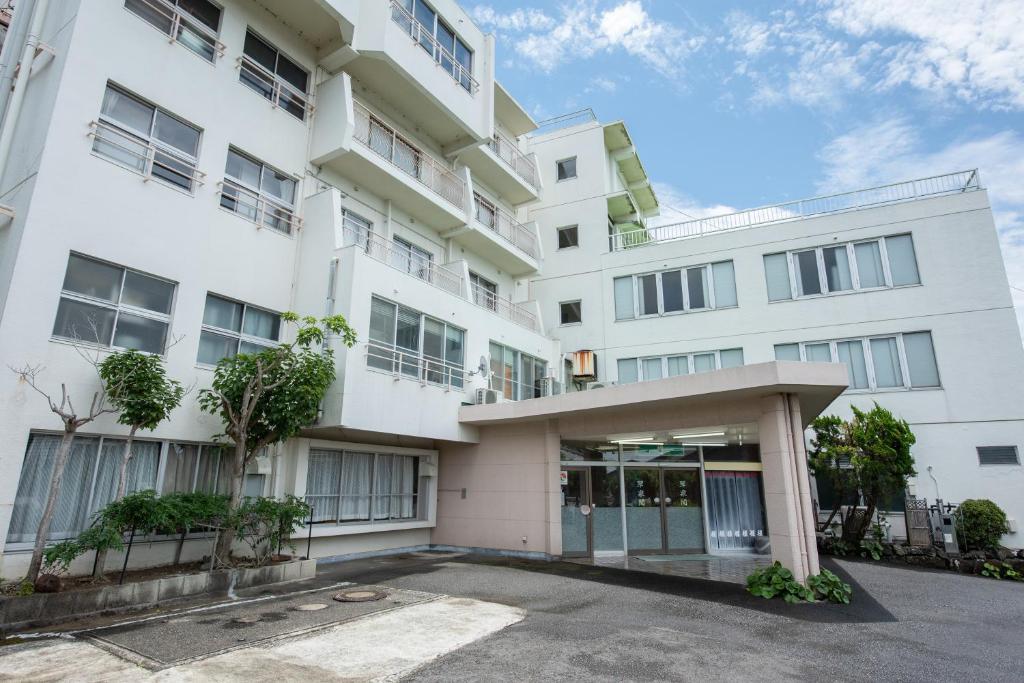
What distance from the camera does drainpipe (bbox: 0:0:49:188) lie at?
9344mm

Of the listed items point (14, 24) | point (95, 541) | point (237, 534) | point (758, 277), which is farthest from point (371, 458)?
point (758, 277)

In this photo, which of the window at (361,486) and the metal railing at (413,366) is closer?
the metal railing at (413,366)

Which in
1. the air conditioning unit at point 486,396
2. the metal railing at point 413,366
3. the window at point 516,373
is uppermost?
the window at point 516,373

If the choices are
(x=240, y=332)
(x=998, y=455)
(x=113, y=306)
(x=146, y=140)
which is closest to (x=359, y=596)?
(x=240, y=332)

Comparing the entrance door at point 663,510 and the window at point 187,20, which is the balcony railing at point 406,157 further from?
the entrance door at point 663,510

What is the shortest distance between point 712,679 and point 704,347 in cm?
1309

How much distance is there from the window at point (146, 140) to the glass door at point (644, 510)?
1185cm

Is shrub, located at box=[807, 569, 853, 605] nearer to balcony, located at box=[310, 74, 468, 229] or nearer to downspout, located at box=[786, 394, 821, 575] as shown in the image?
downspout, located at box=[786, 394, 821, 575]

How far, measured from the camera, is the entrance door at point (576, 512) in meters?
13.3

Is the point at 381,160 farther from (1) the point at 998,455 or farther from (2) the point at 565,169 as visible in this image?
(1) the point at 998,455

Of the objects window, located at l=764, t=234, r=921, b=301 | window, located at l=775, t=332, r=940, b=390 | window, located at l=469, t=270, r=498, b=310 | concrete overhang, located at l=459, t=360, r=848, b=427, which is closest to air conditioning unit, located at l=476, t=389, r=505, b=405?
concrete overhang, located at l=459, t=360, r=848, b=427

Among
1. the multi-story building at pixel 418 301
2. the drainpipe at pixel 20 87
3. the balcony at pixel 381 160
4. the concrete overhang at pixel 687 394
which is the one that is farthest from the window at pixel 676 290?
the drainpipe at pixel 20 87

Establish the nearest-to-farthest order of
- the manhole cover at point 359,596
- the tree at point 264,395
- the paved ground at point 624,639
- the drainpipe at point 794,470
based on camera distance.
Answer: the paved ground at point 624,639 → the manhole cover at point 359,596 → the drainpipe at point 794,470 → the tree at point 264,395

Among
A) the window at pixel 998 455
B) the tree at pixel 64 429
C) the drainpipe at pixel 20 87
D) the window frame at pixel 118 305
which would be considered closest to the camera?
the tree at pixel 64 429
